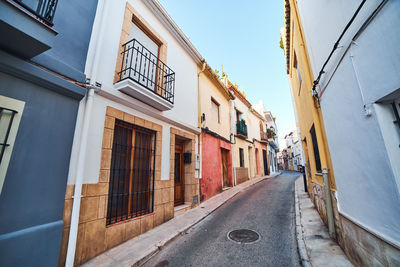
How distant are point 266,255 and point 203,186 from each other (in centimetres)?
422

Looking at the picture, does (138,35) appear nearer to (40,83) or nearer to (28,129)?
(40,83)

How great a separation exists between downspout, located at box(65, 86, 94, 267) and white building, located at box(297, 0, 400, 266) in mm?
4501

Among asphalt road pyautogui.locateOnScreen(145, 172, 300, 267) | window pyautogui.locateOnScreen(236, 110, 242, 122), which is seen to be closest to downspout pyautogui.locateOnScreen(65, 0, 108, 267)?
asphalt road pyautogui.locateOnScreen(145, 172, 300, 267)

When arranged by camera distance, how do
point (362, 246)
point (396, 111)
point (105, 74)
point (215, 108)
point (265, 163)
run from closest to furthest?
1. point (396, 111)
2. point (362, 246)
3. point (105, 74)
4. point (215, 108)
5. point (265, 163)

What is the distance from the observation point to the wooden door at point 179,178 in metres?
6.24

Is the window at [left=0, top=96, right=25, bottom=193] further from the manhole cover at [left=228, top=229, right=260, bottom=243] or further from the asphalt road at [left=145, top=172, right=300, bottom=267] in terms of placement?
the manhole cover at [left=228, top=229, right=260, bottom=243]

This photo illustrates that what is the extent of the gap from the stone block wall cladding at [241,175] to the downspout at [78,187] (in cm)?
975

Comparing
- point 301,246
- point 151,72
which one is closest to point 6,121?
point 151,72

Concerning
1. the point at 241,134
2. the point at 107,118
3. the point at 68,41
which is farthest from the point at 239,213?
the point at 241,134

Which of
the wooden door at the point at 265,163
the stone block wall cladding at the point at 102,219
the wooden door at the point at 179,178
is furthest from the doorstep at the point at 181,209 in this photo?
the wooden door at the point at 265,163

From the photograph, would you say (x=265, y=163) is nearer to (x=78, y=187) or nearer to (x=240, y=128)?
(x=240, y=128)

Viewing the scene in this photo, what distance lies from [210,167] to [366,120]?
21.2 feet

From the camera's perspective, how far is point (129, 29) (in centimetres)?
462

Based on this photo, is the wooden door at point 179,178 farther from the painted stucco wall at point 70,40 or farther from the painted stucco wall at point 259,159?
the painted stucco wall at point 259,159
